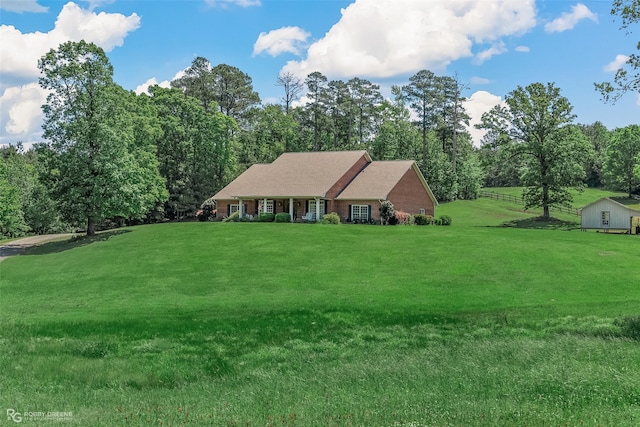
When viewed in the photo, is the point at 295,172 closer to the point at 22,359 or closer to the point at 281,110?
the point at 281,110

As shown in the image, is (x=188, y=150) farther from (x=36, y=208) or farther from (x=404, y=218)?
(x=404, y=218)

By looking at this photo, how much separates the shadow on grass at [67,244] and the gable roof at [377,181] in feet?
66.4

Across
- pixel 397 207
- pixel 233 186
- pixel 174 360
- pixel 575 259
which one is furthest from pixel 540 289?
pixel 233 186

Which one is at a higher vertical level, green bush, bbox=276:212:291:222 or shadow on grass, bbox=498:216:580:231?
green bush, bbox=276:212:291:222

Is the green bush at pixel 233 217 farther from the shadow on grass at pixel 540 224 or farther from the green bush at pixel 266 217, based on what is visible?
the shadow on grass at pixel 540 224

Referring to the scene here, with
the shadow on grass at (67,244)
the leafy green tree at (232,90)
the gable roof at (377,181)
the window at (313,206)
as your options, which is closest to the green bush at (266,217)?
the window at (313,206)

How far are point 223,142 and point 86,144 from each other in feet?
74.9

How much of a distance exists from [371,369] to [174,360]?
502 centimetres

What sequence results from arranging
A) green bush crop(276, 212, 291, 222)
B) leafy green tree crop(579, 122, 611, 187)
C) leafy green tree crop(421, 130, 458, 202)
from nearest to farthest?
green bush crop(276, 212, 291, 222), leafy green tree crop(421, 130, 458, 202), leafy green tree crop(579, 122, 611, 187)

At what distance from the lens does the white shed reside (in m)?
46.3

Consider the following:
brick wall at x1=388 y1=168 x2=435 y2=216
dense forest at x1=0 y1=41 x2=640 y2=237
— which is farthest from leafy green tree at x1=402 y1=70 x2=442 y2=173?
brick wall at x1=388 y1=168 x2=435 y2=216

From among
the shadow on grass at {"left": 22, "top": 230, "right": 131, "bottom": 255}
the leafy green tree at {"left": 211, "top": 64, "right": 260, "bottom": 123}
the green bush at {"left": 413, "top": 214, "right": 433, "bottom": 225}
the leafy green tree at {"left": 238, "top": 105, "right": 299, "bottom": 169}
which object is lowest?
the shadow on grass at {"left": 22, "top": 230, "right": 131, "bottom": 255}

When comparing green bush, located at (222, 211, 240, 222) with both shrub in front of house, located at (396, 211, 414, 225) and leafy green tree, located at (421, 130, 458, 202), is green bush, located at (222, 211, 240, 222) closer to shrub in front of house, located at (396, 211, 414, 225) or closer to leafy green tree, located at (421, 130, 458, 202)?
shrub in front of house, located at (396, 211, 414, 225)

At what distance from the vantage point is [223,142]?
214ft
